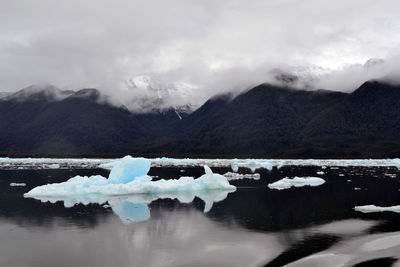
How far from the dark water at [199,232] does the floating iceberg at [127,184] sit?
180 cm

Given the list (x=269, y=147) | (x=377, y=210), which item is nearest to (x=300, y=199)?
(x=377, y=210)

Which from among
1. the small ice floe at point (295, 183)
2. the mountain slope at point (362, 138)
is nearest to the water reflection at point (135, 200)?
the small ice floe at point (295, 183)

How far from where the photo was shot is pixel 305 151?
168625 millimetres

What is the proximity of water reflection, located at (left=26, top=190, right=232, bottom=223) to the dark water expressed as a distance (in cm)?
8

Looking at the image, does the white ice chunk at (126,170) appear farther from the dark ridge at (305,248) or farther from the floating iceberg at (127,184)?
the dark ridge at (305,248)

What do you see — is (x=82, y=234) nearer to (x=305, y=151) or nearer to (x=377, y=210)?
(x=377, y=210)

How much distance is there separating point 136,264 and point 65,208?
48.4 ft

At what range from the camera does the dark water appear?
15352mm

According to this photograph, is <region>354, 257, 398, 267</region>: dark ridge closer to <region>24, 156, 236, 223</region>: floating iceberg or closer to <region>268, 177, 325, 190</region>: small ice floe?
<region>24, 156, 236, 223</region>: floating iceberg

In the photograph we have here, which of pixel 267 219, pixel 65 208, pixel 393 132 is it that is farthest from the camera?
pixel 393 132

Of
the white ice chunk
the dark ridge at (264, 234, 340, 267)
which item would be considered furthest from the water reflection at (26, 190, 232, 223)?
the dark ridge at (264, 234, 340, 267)

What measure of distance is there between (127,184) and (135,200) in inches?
160

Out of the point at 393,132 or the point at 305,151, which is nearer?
the point at 305,151

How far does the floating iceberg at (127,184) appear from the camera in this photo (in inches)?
1309
